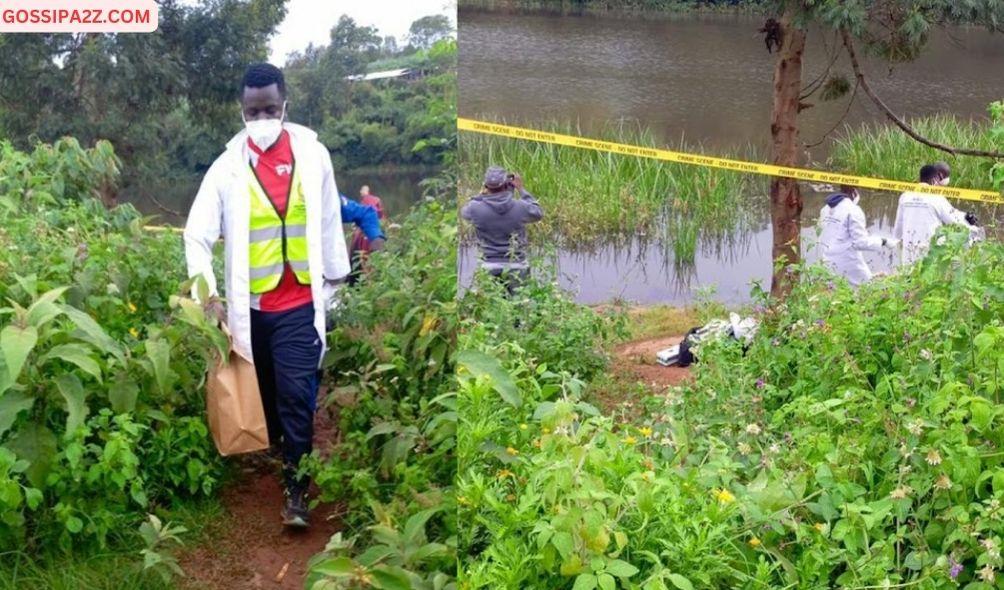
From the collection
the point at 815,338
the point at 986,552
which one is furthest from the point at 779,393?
the point at 986,552

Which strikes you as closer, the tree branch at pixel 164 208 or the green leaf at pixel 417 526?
the green leaf at pixel 417 526

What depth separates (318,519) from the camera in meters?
2.85

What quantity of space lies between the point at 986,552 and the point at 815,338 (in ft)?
4.66

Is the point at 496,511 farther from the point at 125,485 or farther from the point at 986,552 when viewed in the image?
the point at 986,552

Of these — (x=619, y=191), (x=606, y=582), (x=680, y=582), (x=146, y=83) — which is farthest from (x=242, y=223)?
(x=619, y=191)

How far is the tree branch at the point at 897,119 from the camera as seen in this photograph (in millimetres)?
4961

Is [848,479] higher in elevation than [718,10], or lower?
lower

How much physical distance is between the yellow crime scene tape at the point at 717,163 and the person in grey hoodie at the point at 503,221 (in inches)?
7.1

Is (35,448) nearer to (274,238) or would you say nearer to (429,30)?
(274,238)

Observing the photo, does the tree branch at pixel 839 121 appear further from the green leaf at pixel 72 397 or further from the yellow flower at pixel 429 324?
the green leaf at pixel 72 397

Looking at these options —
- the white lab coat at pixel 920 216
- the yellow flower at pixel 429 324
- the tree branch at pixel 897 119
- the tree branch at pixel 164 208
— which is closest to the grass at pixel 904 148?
the tree branch at pixel 897 119

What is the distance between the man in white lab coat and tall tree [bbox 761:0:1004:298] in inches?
103

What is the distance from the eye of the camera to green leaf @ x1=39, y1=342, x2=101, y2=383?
237 cm

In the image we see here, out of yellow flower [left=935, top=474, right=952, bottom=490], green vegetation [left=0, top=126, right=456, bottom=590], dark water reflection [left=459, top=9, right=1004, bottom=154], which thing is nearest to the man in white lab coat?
green vegetation [left=0, top=126, right=456, bottom=590]
